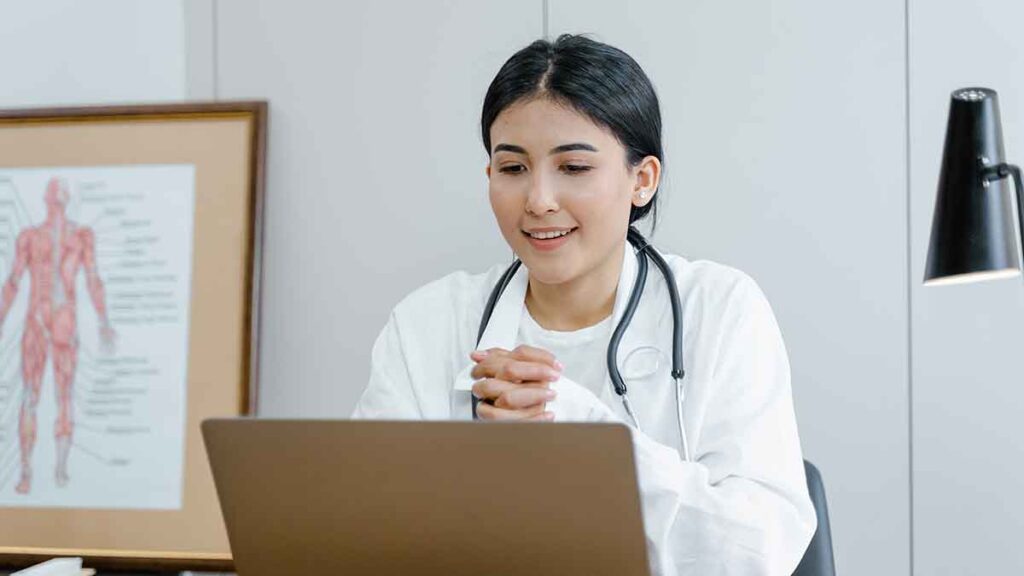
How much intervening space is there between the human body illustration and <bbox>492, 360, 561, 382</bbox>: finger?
3.55 ft

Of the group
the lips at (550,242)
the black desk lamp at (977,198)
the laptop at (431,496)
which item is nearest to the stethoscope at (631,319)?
the lips at (550,242)

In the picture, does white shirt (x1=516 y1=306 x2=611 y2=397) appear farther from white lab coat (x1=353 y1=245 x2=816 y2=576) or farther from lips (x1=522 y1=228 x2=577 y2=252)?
lips (x1=522 y1=228 x2=577 y2=252)

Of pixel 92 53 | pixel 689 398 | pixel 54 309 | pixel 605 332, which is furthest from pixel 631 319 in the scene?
pixel 92 53

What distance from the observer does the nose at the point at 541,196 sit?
1.54m

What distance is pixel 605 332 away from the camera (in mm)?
1667

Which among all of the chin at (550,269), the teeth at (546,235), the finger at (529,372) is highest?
the teeth at (546,235)

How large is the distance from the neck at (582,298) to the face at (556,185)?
0.26 feet

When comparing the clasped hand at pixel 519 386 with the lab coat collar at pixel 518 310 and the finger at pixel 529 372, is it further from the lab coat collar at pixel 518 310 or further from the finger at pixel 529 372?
the lab coat collar at pixel 518 310

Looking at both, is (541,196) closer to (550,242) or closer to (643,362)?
(550,242)

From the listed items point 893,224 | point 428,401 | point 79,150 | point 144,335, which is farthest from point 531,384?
point 79,150

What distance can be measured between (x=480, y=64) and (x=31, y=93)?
2.74 feet

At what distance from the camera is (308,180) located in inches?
86.6

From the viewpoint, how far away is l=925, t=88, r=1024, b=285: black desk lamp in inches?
54.4

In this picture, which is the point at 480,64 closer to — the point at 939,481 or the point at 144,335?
the point at 144,335
